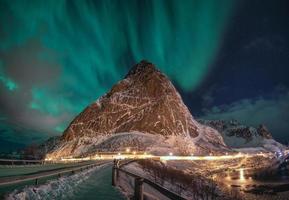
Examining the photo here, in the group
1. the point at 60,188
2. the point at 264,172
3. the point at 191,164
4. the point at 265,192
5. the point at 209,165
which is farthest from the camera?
the point at 209,165

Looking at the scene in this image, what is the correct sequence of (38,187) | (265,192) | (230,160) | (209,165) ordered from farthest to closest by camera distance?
(230,160)
(209,165)
(265,192)
(38,187)

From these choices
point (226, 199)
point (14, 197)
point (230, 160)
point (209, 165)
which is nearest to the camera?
point (14, 197)

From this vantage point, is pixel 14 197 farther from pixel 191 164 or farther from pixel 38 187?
pixel 191 164

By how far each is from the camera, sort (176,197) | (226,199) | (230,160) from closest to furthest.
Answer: (176,197), (226,199), (230,160)

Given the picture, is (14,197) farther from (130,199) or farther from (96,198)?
(130,199)

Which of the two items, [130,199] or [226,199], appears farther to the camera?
[226,199]

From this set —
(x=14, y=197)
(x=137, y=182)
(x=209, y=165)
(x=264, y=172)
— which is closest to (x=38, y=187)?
(x=14, y=197)

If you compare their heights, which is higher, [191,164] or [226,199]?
[191,164]

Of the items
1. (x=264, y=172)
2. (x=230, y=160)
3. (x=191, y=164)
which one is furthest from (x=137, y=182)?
(x=230, y=160)

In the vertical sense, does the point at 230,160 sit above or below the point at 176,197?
above
